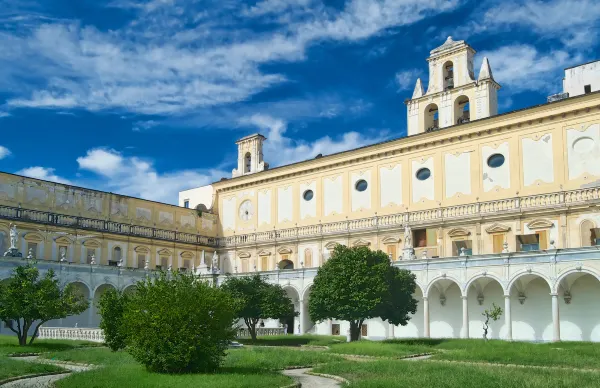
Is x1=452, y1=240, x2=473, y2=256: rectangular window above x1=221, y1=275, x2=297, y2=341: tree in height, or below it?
above

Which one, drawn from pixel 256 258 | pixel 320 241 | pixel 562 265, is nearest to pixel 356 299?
pixel 562 265

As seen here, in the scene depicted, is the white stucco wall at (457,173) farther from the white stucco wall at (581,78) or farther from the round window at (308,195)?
the round window at (308,195)

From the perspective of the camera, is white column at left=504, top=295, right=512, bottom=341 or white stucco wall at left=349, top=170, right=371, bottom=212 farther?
white stucco wall at left=349, top=170, right=371, bottom=212

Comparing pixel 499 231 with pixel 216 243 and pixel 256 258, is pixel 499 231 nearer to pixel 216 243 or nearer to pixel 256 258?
pixel 256 258

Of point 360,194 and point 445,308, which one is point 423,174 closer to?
point 360,194

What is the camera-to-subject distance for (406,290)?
36.9 metres

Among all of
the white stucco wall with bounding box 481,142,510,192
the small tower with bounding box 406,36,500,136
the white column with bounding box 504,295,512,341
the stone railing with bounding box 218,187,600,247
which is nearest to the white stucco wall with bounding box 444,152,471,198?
the white stucco wall with bounding box 481,142,510,192

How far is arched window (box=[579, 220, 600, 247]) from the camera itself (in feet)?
130

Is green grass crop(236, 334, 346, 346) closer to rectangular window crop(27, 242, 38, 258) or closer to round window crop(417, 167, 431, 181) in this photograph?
round window crop(417, 167, 431, 181)

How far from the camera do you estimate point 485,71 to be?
5047 centimetres

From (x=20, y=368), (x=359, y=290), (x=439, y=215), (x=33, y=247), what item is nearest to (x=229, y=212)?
(x=33, y=247)

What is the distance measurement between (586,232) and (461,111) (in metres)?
15.6

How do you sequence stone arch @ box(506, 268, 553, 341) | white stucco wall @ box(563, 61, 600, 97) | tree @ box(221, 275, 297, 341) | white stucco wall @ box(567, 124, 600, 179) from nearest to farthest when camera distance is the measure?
stone arch @ box(506, 268, 553, 341), tree @ box(221, 275, 297, 341), white stucco wall @ box(567, 124, 600, 179), white stucco wall @ box(563, 61, 600, 97)

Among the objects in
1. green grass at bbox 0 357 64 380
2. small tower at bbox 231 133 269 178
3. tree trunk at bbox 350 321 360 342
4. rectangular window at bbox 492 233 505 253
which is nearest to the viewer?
green grass at bbox 0 357 64 380
